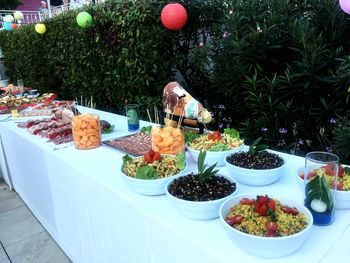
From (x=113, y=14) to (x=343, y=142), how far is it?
233cm

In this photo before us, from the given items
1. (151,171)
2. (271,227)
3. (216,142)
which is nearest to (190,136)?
(216,142)

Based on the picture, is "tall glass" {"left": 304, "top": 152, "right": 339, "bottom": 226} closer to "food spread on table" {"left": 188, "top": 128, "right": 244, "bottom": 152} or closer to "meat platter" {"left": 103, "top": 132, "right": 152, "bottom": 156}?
"food spread on table" {"left": 188, "top": 128, "right": 244, "bottom": 152}

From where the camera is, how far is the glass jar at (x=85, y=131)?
5.32 feet

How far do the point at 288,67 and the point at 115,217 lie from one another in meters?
1.60

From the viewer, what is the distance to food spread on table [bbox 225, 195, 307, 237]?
0.75 meters

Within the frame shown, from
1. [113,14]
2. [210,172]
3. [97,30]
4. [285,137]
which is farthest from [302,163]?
[97,30]

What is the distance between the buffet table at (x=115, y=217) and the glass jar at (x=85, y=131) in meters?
0.04

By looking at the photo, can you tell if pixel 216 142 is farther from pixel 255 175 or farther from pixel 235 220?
pixel 235 220

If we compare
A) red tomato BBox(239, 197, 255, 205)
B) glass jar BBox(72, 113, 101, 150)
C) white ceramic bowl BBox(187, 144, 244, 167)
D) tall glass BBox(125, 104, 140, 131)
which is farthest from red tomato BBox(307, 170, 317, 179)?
tall glass BBox(125, 104, 140, 131)

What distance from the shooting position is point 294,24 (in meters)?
2.03

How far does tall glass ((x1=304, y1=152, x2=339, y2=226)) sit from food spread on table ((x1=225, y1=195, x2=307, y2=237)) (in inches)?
2.6

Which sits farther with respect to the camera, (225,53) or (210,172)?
(225,53)

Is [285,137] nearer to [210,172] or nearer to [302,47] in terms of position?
[302,47]

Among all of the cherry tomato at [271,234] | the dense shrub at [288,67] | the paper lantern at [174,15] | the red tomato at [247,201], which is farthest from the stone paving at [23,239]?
the paper lantern at [174,15]
